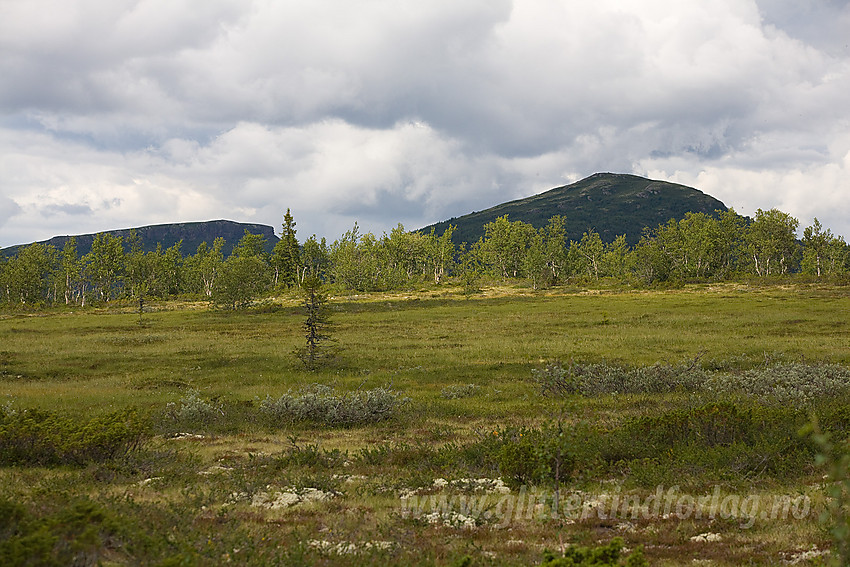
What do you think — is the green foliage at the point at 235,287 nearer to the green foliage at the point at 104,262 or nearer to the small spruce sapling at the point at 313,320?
the small spruce sapling at the point at 313,320

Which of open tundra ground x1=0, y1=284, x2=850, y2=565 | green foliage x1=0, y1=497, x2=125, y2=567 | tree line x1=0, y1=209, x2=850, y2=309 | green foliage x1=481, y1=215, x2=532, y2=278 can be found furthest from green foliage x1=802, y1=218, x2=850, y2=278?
green foliage x1=0, y1=497, x2=125, y2=567

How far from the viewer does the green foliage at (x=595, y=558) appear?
5.13 metres

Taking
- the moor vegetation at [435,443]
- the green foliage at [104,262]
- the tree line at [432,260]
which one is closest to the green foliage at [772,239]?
the tree line at [432,260]

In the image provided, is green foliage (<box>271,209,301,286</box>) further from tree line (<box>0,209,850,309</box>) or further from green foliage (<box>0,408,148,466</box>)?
green foliage (<box>0,408,148,466</box>)

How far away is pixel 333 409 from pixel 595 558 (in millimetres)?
14306

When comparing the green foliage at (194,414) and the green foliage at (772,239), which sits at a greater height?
the green foliage at (772,239)

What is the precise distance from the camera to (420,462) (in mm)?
12602

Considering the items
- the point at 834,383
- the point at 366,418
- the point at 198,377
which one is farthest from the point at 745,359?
the point at 198,377

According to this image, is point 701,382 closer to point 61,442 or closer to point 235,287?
point 61,442

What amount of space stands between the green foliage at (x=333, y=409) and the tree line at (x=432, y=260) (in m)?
81.1

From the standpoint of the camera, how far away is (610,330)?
142 feet

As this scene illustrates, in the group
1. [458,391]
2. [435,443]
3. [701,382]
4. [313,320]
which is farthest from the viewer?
[313,320]

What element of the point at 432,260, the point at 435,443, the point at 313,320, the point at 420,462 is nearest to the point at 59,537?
the point at 420,462

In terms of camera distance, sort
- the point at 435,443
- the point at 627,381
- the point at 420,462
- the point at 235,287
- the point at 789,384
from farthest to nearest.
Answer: the point at 235,287, the point at 627,381, the point at 789,384, the point at 435,443, the point at 420,462
